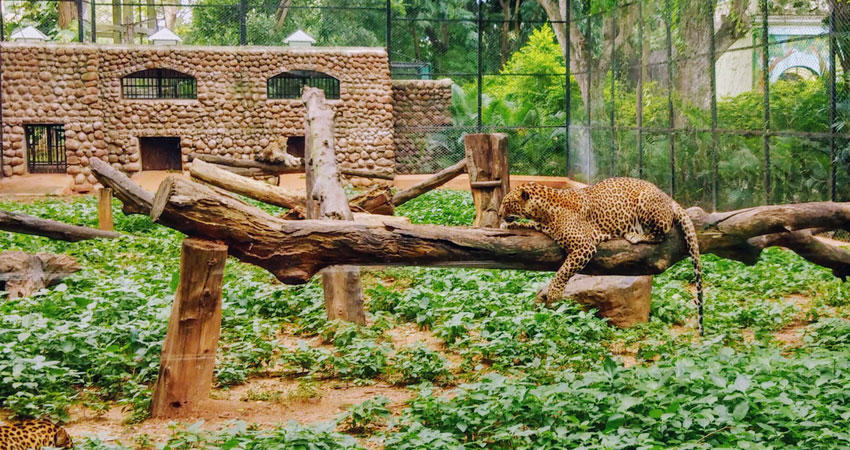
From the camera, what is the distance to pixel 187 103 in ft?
76.3

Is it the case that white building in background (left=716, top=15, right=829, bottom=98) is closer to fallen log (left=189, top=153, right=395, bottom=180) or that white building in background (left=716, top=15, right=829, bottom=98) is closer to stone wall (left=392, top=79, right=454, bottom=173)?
fallen log (left=189, top=153, right=395, bottom=180)

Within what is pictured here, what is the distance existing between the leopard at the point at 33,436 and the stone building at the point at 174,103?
18.7 m

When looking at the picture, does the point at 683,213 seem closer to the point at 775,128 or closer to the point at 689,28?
the point at 775,128

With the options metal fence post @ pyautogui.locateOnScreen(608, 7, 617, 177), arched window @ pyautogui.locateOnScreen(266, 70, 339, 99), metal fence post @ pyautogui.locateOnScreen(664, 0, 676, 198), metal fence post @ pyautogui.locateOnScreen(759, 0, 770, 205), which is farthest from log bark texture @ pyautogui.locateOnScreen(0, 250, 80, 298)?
arched window @ pyautogui.locateOnScreen(266, 70, 339, 99)

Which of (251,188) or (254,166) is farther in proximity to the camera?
(254,166)

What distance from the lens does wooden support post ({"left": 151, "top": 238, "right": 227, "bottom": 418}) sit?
5.52m

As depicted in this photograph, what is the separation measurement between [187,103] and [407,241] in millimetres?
18418

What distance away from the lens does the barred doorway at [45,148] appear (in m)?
23.4

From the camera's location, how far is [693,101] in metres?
14.9

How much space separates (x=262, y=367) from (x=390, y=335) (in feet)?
4.66

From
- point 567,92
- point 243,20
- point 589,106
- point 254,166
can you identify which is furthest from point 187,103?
point 254,166

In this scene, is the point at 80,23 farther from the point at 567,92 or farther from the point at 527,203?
the point at 527,203

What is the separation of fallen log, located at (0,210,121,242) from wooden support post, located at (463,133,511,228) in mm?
4897

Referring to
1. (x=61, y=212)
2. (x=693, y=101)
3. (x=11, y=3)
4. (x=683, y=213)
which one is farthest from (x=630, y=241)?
Answer: (x=11, y=3)
